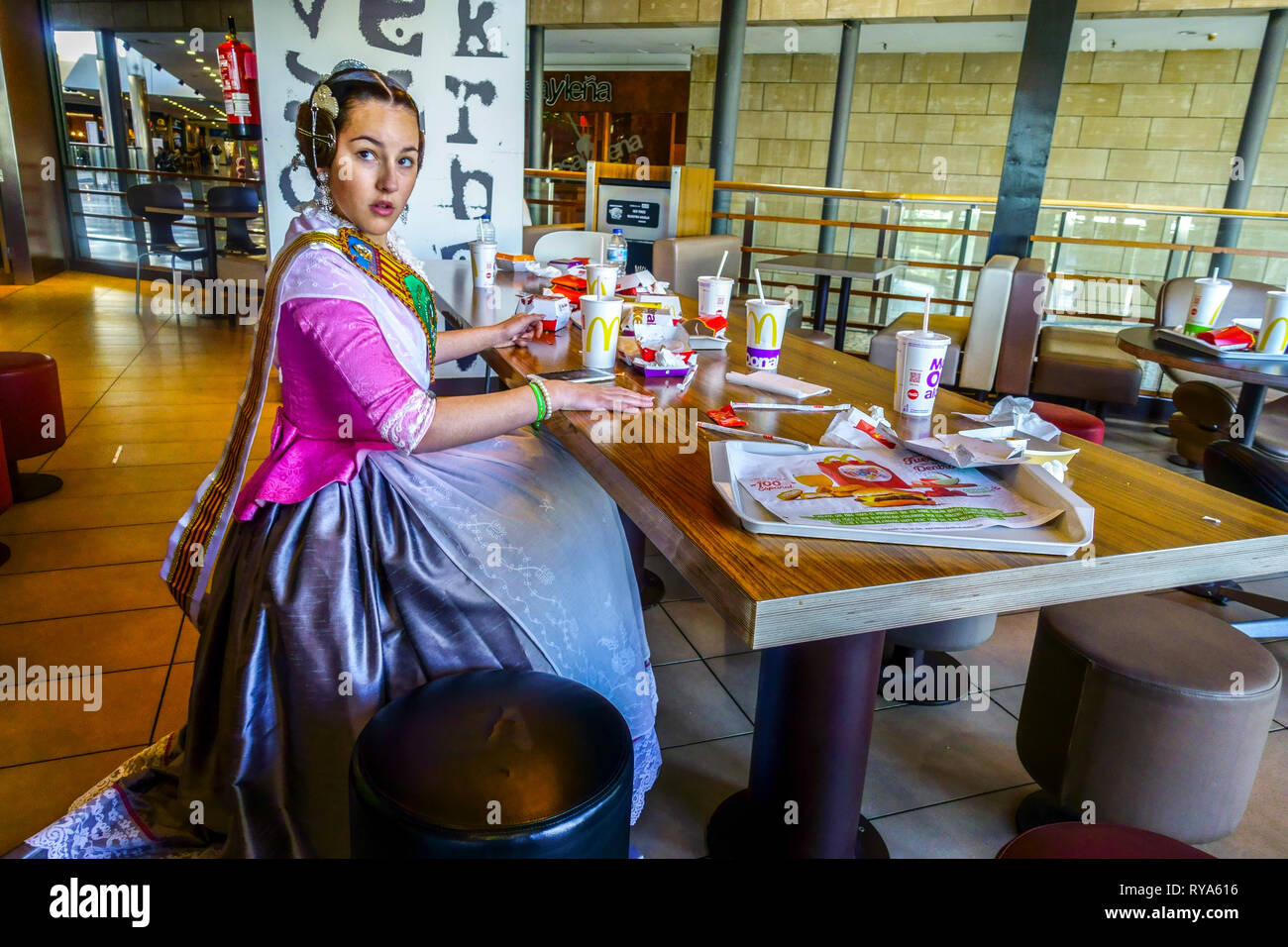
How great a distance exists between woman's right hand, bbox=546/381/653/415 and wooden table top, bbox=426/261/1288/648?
0.09ft

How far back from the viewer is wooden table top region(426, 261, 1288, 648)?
0.88 metres

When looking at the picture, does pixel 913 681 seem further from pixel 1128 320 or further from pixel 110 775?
pixel 1128 320

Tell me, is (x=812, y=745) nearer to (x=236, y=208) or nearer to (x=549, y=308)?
(x=549, y=308)

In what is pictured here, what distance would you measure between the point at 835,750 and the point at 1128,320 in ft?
17.5

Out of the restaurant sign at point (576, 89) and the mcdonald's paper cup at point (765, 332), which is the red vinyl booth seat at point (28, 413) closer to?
the mcdonald's paper cup at point (765, 332)

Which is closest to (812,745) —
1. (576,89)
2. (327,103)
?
(327,103)

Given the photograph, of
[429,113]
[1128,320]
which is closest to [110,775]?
[429,113]

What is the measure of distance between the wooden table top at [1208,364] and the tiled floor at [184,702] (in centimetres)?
79

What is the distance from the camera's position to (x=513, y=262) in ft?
10.3

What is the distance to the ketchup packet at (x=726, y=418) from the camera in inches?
55.0

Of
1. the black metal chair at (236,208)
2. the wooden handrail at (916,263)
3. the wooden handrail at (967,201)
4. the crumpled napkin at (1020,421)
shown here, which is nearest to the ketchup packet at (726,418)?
the crumpled napkin at (1020,421)

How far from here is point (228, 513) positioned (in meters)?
1.53

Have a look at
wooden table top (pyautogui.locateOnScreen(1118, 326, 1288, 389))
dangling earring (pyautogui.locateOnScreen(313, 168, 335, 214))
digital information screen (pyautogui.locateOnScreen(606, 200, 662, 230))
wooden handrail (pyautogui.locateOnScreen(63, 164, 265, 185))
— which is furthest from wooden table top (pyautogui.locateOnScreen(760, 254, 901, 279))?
wooden handrail (pyautogui.locateOnScreen(63, 164, 265, 185))

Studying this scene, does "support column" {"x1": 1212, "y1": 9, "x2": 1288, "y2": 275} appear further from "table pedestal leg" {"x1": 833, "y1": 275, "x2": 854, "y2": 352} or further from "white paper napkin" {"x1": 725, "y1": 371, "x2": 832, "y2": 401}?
"white paper napkin" {"x1": 725, "y1": 371, "x2": 832, "y2": 401}
